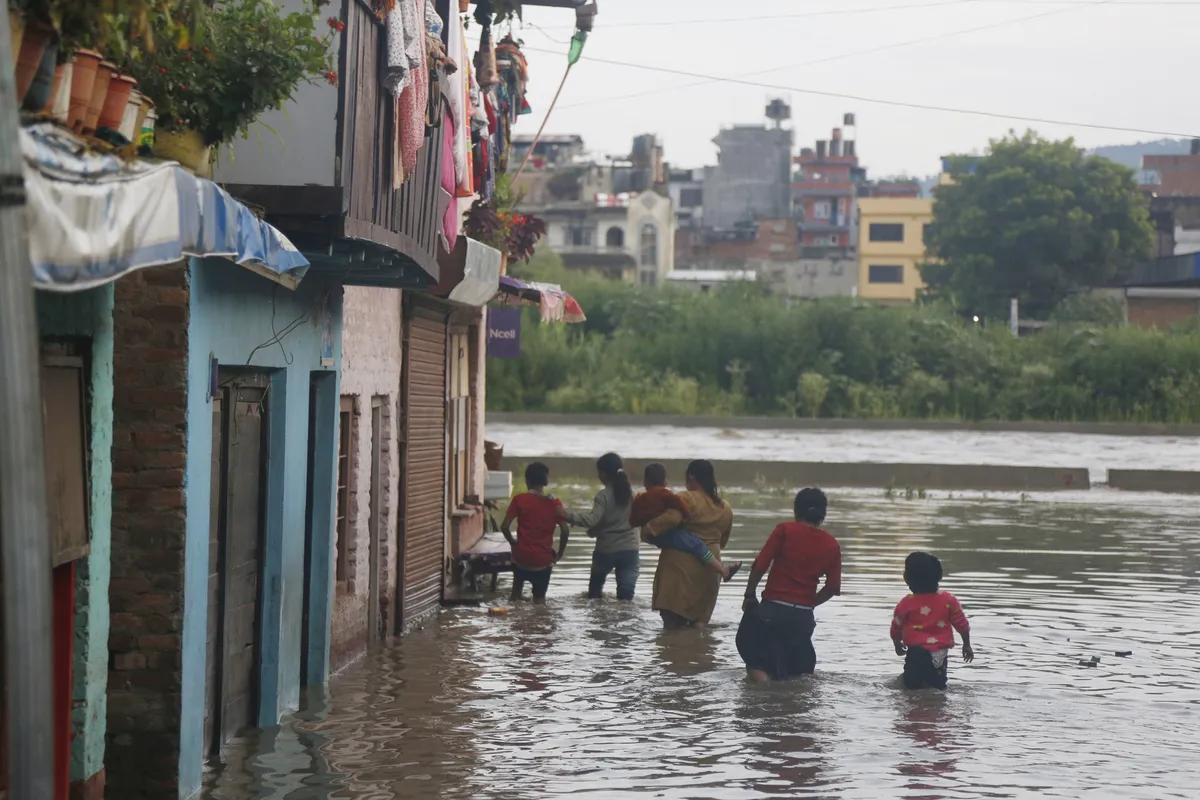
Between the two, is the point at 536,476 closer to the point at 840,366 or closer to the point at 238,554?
the point at 238,554

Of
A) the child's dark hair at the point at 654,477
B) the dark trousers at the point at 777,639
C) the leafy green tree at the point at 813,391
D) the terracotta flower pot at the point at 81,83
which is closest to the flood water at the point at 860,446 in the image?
the leafy green tree at the point at 813,391

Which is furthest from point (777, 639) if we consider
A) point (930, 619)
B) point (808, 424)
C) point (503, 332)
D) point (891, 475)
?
point (808, 424)

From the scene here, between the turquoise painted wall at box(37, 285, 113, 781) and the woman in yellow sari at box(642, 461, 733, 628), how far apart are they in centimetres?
792

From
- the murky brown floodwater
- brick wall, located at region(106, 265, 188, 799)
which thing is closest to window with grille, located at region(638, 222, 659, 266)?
the murky brown floodwater

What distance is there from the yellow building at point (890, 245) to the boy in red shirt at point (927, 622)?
84419 mm

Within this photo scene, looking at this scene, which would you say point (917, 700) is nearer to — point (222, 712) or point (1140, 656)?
point (1140, 656)

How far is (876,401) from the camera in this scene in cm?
5572

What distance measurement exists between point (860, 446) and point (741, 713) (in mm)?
34721

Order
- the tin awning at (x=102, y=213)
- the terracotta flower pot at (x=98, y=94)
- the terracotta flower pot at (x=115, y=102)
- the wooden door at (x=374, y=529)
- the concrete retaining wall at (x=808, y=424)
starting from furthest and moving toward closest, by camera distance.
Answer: the concrete retaining wall at (x=808, y=424)
the wooden door at (x=374, y=529)
the terracotta flower pot at (x=115, y=102)
the terracotta flower pot at (x=98, y=94)
the tin awning at (x=102, y=213)

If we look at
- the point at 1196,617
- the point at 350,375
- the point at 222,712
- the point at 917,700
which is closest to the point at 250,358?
the point at 222,712

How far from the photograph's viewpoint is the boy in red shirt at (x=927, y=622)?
11.8 meters

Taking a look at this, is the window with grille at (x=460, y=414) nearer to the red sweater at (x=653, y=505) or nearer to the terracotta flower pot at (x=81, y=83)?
the red sweater at (x=653, y=505)

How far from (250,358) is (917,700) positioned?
524 centimetres

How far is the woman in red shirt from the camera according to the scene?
12086 millimetres
